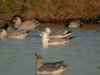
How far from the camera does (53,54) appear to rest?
17281 millimetres

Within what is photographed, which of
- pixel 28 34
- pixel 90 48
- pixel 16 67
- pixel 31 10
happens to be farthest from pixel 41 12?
pixel 16 67

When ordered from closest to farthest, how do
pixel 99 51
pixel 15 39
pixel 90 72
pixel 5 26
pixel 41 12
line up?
pixel 90 72 < pixel 99 51 < pixel 15 39 < pixel 5 26 < pixel 41 12

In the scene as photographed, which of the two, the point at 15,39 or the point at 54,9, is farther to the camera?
the point at 54,9

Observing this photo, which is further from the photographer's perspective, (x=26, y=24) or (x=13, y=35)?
(x=26, y=24)

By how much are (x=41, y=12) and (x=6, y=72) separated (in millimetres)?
13589

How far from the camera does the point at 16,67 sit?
49.6ft

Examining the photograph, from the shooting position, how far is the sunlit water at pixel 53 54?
1476cm

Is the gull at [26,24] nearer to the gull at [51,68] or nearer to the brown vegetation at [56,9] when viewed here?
the brown vegetation at [56,9]

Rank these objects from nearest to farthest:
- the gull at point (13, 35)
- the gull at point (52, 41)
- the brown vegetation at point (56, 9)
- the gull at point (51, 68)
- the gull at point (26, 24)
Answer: the gull at point (51, 68) → the gull at point (52, 41) → the gull at point (13, 35) → the gull at point (26, 24) → the brown vegetation at point (56, 9)

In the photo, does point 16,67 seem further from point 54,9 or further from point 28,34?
point 54,9

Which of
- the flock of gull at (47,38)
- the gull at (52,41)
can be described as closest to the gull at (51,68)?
the flock of gull at (47,38)

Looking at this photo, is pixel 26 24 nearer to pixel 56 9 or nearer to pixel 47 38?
pixel 56 9

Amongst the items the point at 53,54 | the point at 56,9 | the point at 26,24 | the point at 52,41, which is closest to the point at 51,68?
the point at 53,54

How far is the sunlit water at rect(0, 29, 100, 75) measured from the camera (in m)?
14.8
